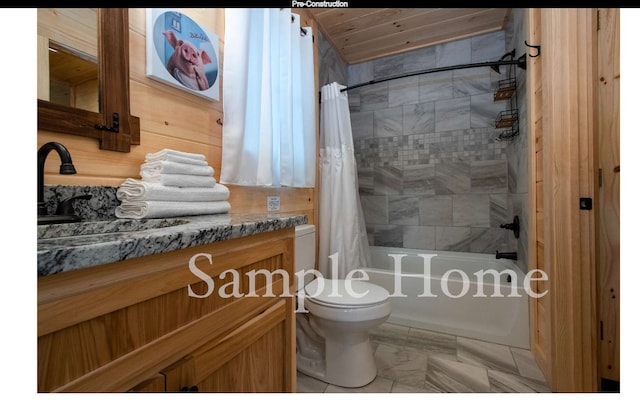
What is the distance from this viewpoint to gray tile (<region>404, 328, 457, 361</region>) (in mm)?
1581

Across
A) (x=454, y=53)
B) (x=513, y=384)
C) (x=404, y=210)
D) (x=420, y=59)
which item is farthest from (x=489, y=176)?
(x=513, y=384)

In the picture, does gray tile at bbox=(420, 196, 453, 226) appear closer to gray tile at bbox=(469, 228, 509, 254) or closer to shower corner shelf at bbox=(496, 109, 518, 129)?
gray tile at bbox=(469, 228, 509, 254)

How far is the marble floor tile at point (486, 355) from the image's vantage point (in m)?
1.45

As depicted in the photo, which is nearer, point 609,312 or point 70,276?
point 70,276

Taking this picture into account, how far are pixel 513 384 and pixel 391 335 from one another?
25.9 inches

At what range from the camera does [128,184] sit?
916 mm

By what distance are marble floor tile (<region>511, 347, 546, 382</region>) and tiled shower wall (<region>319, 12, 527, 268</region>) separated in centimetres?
82

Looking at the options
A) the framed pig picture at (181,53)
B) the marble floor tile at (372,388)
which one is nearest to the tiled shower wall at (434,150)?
the framed pig picture at (181,53)

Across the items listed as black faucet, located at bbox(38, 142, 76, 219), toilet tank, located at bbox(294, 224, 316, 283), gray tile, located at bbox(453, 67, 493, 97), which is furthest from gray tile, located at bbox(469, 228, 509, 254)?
black faucet, located at bbox(38, 142, 76, 219)

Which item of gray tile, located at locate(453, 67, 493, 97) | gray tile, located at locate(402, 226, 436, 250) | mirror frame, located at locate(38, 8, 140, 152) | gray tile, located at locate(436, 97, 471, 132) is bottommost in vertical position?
gray tile, located at locate(402, 226, 436, 250)

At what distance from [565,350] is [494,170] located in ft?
5.14
